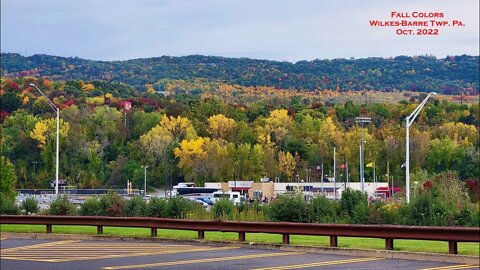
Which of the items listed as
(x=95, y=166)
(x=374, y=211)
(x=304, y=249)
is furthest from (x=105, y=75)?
(x=304, y=249)

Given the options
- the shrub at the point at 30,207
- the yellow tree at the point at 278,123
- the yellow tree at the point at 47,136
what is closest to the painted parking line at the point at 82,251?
the shrub at the point at 30,207

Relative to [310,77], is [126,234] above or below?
below

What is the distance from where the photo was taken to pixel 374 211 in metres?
36.4

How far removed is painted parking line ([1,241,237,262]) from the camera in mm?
21109

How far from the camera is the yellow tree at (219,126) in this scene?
376 ft

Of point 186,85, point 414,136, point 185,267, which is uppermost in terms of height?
point 186,85

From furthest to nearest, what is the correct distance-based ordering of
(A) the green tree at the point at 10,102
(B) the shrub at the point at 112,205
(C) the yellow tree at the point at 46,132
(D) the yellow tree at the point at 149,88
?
(D) the yellow tree at the point at 149,88 → (A) the green tree at the point at 10,102 → (C) the yellow tree at the point at 46,132 → (B) the shrub at the point at 112,205

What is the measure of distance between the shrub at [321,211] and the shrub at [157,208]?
6065 mm

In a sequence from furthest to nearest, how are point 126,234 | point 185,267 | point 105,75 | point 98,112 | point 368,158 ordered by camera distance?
1. point 105,75
2. point 98,112
3. point 368,158
4. point 126,234
5. point 185,267

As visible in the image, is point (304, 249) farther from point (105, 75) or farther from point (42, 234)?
point (105, 75)

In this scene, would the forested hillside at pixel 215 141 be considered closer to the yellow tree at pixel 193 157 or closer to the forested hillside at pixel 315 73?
the yellow tree at pixel 193 157

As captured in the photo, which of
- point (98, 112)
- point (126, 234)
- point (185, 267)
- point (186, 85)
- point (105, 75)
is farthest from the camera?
point (105, 75)

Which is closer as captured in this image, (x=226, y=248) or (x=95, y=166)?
(x=226, y=248)

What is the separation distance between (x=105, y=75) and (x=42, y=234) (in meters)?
167
